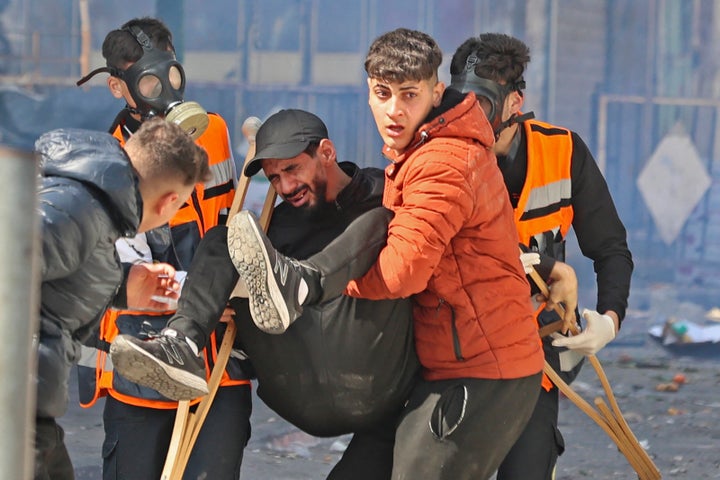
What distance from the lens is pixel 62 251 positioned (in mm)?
2789

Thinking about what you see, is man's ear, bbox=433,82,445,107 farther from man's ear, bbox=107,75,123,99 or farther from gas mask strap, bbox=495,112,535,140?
man's ear, bbox=107,75,123,99

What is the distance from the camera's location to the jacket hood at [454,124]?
3.39m

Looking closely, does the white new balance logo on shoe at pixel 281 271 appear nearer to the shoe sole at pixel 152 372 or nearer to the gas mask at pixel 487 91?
the shoe sole at pixel 152 372

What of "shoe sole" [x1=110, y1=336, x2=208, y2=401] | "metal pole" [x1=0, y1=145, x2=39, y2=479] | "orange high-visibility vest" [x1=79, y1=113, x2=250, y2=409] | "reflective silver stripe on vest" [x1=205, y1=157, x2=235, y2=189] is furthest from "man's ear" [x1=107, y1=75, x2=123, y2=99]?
"metal pole" [x1=0, y1=145, x2=39, y2=479]

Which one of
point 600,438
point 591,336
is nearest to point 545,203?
point 591,336

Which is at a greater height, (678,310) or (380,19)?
(380,19)

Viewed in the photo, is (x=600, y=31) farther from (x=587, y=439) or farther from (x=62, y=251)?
(x=62, y=251)

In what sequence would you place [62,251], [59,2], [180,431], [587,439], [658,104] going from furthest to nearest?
[658,104], [59,2], [587,439], [180,431], [62,251]

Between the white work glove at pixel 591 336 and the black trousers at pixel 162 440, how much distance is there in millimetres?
1065

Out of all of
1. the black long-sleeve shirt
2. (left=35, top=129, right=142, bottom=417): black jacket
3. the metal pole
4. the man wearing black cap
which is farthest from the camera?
the black long-sleeve shirt

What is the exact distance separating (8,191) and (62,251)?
85 cm

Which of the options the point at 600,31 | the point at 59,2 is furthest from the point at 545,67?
the point at 59,2

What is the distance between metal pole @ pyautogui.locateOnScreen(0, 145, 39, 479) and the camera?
195cm

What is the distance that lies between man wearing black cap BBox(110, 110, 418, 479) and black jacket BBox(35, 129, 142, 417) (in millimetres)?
276
